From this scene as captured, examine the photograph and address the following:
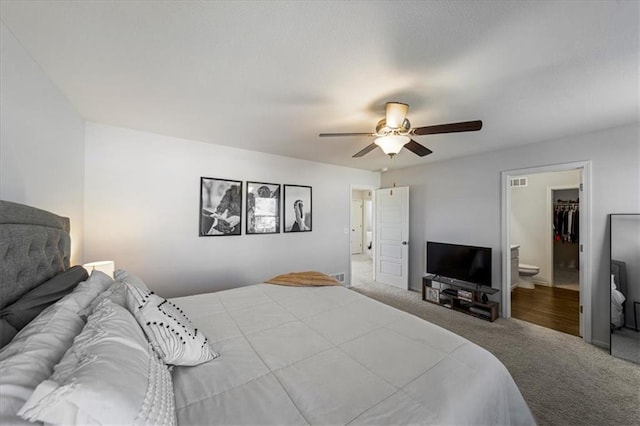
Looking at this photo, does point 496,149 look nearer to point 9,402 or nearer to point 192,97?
point 192,97

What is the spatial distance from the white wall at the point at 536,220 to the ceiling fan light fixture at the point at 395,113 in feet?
14.2

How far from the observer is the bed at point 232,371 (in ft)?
2.07

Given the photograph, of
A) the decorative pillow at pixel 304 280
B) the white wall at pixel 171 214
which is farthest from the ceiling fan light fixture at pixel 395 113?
the white wall at pixel 171 214

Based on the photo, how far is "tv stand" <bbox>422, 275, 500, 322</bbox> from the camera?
10.9ft

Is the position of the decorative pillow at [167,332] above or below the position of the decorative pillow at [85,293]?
below

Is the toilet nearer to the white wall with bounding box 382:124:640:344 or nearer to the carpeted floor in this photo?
→ the white wall with bounding box 382:124:640:344

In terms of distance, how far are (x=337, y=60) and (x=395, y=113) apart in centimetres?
69

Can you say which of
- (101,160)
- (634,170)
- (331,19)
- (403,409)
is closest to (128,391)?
(403,409)

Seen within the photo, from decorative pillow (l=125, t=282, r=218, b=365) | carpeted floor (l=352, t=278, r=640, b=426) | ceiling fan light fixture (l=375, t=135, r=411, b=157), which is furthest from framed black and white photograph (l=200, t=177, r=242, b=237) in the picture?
carpeted floor (l=352, t=278, r=640, b=426)

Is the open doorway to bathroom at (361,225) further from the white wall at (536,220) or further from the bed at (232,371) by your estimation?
the bed at (232,371)

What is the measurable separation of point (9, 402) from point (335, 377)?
103cm

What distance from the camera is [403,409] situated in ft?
3.01

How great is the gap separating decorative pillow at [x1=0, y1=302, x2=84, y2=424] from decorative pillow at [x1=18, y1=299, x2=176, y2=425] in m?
0.05

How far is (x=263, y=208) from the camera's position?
148 inches
